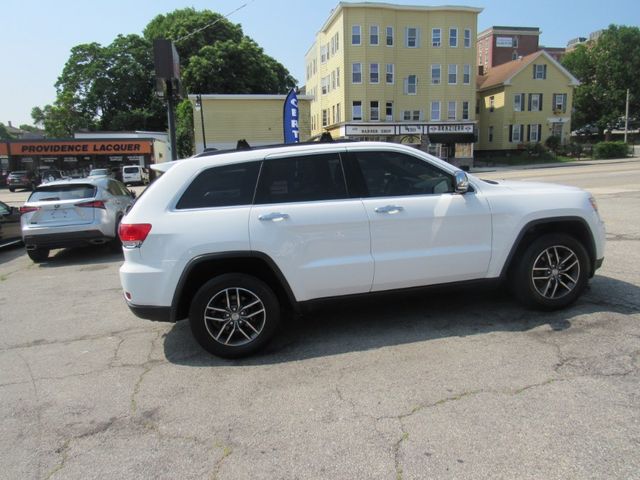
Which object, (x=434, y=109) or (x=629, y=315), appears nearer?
(x=629, y=315)

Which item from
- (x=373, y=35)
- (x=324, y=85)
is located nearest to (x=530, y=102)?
(x=373, y=35)

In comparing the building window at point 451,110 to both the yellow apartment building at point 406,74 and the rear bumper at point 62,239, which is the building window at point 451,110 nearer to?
the yellow apartment building at point 406,74

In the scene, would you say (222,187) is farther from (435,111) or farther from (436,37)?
(436,37)

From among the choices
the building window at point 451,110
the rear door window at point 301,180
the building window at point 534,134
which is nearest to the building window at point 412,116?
the building window at point 451,110

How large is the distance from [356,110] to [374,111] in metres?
1.70

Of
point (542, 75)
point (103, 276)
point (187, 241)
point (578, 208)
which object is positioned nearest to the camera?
point (187, 241)

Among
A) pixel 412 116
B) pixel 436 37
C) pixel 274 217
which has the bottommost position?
pixel 274 217

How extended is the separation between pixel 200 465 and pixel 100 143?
47.7m

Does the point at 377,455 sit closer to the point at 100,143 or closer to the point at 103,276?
the point at 103,276

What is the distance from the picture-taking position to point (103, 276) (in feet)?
26.6

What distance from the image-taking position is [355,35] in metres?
42.4

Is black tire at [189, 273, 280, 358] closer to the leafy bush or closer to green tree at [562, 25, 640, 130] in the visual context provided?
the leafy bush

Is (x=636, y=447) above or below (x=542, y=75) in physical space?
below

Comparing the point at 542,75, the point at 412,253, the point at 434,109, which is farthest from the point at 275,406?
the point at 542,75
